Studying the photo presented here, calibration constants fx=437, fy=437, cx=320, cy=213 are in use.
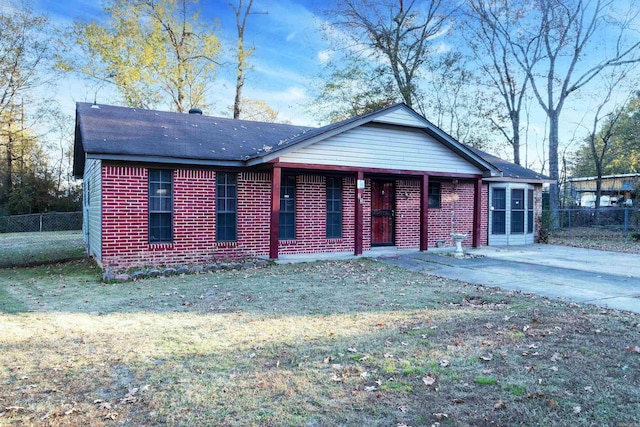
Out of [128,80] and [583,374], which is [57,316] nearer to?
[583,374]

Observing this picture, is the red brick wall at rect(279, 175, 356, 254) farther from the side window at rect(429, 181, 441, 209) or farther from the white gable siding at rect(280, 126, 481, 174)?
the side window at rect(429, 181, 441, 209)

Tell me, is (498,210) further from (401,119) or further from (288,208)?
(288,208)

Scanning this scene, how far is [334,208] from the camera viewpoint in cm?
1245

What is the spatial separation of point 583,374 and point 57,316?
243 inches

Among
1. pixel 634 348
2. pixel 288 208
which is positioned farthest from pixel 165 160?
pixel 634 348

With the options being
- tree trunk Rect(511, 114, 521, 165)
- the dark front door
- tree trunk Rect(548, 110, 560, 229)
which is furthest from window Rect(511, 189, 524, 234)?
tree trunk Rect(511, 114, 521, 165)

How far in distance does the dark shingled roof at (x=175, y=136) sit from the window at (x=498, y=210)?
3309 mm

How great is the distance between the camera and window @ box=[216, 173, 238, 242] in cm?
1082

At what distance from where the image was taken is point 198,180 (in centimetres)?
1045

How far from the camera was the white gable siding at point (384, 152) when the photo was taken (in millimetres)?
10977

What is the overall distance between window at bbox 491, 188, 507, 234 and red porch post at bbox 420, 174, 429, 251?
3613 millimetres

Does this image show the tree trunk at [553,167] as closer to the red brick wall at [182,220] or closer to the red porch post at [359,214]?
the red porch post at [359,214]

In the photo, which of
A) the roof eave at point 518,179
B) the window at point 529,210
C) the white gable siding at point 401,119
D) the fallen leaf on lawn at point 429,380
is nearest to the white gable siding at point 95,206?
the white gable siding at point 401,119

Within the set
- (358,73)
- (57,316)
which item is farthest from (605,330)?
(358,73)
